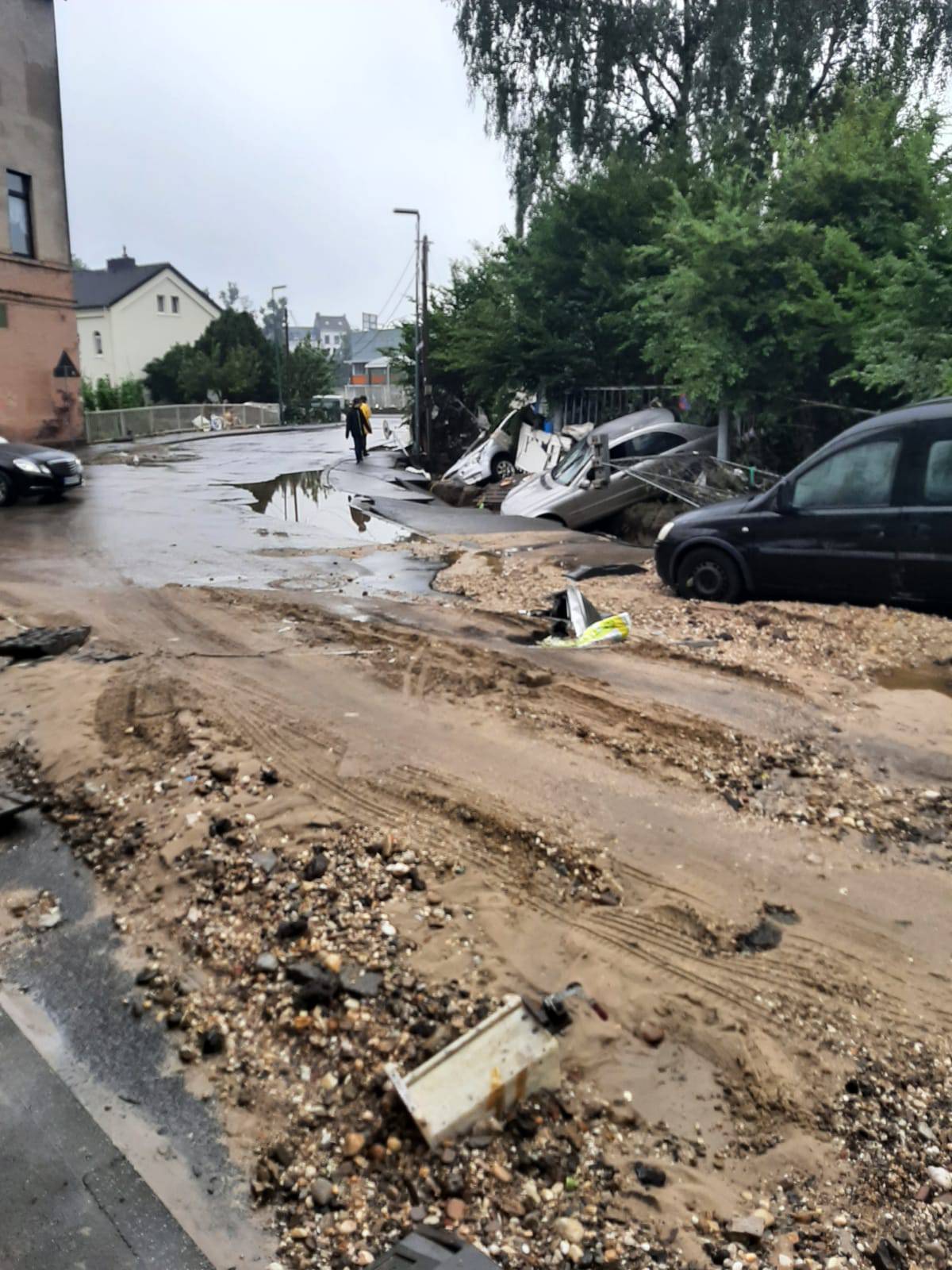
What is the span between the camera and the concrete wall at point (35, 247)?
28.7m

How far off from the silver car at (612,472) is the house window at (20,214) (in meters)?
21.2

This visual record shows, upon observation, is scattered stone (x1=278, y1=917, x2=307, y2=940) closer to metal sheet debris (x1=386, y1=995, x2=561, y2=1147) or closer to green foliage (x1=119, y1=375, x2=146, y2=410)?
metal sheet debris (x1=386, y1=995, x2=561, y2=1147)

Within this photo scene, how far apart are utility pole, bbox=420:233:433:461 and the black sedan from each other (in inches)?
512

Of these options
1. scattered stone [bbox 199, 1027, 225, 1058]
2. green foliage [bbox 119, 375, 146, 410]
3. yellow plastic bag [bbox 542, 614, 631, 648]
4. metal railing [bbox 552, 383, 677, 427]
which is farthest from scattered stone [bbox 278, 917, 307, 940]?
green foliage [bbox 119, 375, 146, 410]

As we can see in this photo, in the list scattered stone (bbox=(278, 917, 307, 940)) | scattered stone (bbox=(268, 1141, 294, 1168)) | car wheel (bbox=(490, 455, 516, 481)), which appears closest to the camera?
scattered stone (bbox=(268, 1141, 294, 1168))

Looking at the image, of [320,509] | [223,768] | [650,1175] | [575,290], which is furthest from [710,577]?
[575,290]

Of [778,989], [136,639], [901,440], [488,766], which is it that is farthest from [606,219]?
[778,989]

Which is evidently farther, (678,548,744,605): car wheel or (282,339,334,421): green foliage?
(282,339,334,421): green foliage

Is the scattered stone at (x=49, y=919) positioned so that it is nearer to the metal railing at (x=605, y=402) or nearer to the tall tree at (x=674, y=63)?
the metal railing at (x=605, y=402)

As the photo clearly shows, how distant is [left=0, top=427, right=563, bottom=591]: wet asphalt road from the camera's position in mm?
11367

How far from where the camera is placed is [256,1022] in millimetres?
3541

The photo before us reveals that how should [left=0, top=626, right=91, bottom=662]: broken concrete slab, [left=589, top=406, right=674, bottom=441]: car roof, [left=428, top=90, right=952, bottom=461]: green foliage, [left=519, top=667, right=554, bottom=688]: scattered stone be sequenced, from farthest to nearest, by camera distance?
1. [left=589, top=406, right=674, bottom=441]: car roof
2. [left=428, top=90, right=952, bottom=461]: green foliage
3. [left=0, top=626, right=91, bottom=662]: broken concrete slab
4. [left=519, top=667, right=554, bottom=688]: scattered stone

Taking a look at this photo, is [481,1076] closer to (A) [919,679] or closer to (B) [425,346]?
(A) [919,679]

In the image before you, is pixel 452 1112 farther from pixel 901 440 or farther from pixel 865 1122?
pixel 901 440
